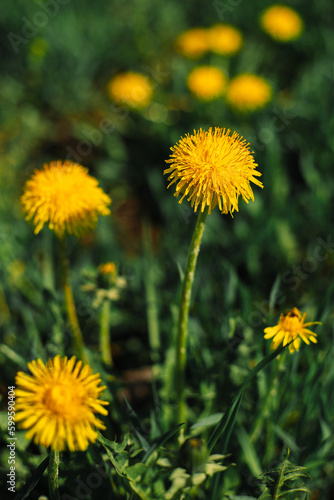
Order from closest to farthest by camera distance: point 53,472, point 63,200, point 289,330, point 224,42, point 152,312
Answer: point 53,472, point 289,330, point 63,200, point 152,312, point 224,42

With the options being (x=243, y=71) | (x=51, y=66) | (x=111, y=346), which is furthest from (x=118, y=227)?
(x=243, y=71)

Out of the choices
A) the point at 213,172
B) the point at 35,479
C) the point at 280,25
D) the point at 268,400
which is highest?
the point at 280,25

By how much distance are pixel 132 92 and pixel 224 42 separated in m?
0.76

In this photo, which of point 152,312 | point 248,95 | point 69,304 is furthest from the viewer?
point 248,95

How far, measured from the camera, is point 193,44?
313 centimetres

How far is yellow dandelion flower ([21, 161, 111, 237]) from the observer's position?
1.33 m

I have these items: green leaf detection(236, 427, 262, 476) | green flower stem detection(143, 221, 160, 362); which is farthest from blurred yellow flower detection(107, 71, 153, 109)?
green leaf detection(236, 427, 262, 476)

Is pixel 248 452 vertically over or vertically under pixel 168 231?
under

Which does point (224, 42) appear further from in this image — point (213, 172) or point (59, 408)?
point (59, 408)

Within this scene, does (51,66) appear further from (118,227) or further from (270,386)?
(270,386)

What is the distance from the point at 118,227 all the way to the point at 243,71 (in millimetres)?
1750

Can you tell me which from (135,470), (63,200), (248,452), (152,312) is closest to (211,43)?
(152,312)

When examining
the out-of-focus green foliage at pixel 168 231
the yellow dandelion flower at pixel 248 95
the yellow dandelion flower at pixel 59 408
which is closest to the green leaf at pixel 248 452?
the out-of-focus green foliage at pixel 168 231

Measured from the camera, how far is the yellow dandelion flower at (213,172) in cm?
110
